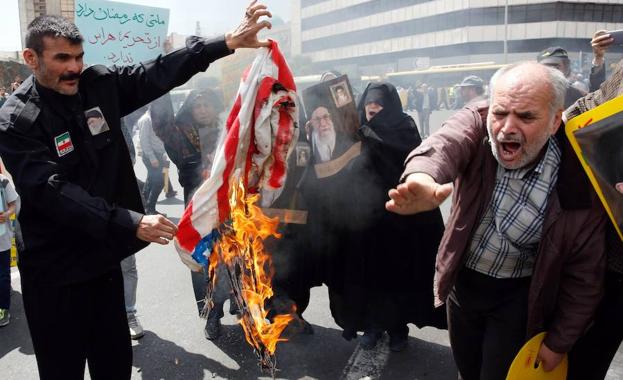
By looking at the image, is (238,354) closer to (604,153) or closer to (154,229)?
(154,229)

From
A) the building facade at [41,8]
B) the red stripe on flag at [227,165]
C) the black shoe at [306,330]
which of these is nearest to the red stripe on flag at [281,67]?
the red stripe on flag at [227,165]

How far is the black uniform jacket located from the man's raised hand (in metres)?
1.09

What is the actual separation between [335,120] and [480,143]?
174cm

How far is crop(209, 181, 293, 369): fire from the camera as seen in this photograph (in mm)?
2576

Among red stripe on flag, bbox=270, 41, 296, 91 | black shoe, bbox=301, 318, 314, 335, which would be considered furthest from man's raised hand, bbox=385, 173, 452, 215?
black shoe, bbox=301, 318, 314, 335

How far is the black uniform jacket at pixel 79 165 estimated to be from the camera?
6.77ft

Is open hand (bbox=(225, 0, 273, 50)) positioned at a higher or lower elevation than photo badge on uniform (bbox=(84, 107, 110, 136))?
higher

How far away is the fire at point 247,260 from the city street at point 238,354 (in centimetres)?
81

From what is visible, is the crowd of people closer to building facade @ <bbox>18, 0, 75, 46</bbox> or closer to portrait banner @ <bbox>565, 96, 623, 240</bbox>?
portrait banner @ <bbox>565, 96, 623, 240</bbox>

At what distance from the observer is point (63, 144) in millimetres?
2150

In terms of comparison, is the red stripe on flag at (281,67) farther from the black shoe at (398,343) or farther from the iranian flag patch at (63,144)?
the black shoe at (398,343)

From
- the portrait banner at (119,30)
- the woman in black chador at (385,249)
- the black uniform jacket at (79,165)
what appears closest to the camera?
the black uniform jacket at (79,165)

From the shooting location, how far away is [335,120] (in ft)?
12.2

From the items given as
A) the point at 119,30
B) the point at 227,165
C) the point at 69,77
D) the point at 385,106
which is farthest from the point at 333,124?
the point at 119,30
